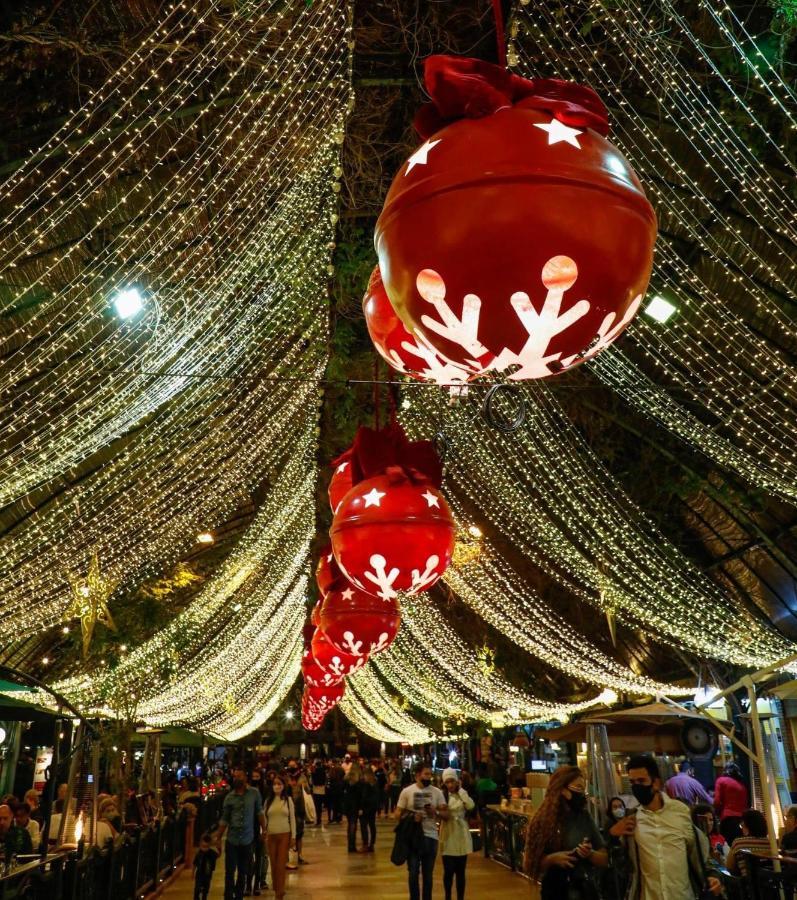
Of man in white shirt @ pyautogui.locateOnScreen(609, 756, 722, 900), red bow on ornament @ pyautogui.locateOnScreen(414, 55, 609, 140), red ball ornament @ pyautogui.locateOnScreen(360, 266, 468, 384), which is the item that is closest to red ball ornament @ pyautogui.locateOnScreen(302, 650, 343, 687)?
man in white shirt @ pyautogui.locateOnScreen(609, 756, 722, 900)

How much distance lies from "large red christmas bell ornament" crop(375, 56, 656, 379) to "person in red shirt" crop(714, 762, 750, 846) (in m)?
8.58

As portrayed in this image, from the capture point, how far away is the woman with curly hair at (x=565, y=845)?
355 centimetres

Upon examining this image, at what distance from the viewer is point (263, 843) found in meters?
9.34

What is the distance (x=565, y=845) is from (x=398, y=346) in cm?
256

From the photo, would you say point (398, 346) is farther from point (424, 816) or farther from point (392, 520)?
point (424, 816)

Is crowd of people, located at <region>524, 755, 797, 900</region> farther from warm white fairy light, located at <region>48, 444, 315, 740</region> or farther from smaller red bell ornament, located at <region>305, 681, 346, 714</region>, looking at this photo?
warm white fairy light, located at <region>48, 444, 315, 740</region>

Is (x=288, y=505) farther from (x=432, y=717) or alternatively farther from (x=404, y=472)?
(x=432, y=717)

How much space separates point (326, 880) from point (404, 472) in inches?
334

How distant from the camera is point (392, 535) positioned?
2814 mm

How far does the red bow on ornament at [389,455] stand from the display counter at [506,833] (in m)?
7.39

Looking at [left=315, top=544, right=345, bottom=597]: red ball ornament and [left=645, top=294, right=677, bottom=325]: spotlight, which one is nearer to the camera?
[left=315, top=544, right=345, bottom=597]: red ball ornament

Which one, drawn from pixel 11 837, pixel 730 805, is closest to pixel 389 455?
pixel 11 837

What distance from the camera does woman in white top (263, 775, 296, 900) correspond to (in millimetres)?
8344

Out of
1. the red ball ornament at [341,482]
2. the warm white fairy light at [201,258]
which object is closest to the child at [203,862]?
the warm white fairy light at [201,258]
